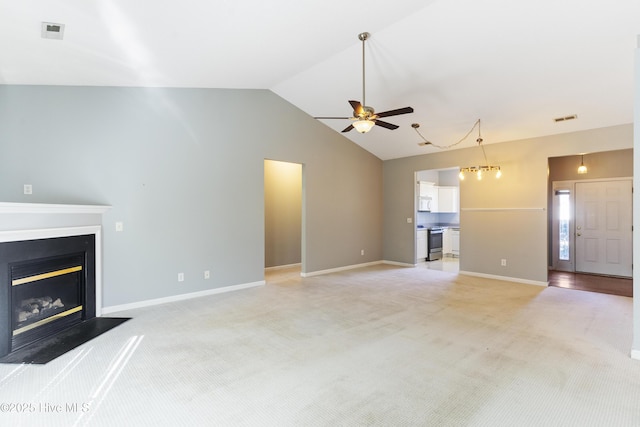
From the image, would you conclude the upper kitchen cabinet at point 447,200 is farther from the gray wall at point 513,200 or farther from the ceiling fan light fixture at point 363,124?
the ceiling fan light fixture at point 363,124

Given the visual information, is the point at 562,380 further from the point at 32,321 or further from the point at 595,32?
the point at 32,321

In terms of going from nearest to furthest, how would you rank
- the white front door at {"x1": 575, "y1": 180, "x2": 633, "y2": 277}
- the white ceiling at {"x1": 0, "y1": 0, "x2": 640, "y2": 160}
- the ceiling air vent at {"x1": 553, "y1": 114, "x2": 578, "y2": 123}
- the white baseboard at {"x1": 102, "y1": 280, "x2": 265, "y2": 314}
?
the white ceiling at {"x1": 0, "y1": 0, "x2": 640, "y2": 160} → the white baseboard at {"x1": 102, "y1": 280, "x2": 265, "y2": 314} → the ceiling air vent at {"x1": 553, "y1": 114, "x2": 578, "y2": 123} → the white front door at {"x1": 575, "y1": 180, "x2": 633, "y2": 277}

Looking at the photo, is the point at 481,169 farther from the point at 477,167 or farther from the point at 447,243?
the point at 447,243

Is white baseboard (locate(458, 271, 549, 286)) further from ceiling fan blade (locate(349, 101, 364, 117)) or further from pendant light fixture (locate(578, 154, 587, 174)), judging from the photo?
ceiling fan blade (locate(349, 101, 364, 117))

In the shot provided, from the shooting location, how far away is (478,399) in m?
2.17

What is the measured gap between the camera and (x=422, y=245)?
8156mm

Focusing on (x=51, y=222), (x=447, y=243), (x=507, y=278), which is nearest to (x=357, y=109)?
(x=51, y=222)

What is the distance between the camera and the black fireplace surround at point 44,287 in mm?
2900

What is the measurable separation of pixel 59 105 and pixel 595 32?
241 inches

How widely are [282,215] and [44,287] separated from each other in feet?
14.7

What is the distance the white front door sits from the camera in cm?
616

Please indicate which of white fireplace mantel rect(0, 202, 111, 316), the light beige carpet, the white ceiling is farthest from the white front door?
white fireplace mantel rect(0, 202, 111, 316)

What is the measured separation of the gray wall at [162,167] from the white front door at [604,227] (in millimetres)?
5786

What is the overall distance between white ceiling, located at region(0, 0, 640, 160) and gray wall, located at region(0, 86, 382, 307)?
0.34 meters
